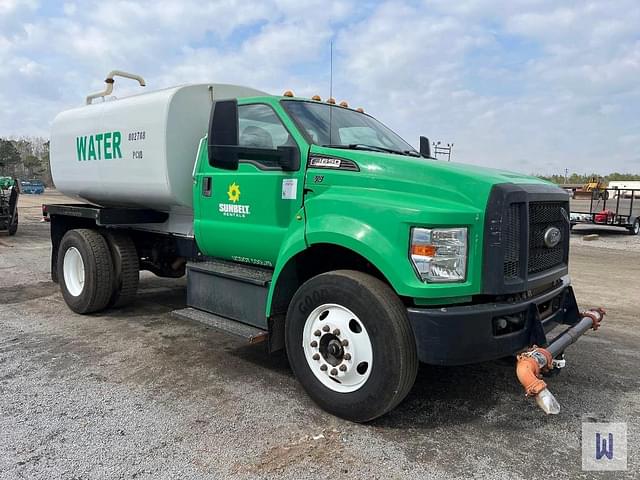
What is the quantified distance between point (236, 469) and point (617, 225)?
1870 centimetres

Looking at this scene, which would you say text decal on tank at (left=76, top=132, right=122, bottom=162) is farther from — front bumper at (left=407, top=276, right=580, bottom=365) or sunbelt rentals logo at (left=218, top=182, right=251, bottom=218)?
front bumper at (left=407, top=276, right=580, bottom=365)

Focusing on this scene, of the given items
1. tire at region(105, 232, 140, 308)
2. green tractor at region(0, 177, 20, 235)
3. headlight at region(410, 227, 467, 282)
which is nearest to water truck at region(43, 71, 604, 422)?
headlight at region(410, 227, 467, 282)

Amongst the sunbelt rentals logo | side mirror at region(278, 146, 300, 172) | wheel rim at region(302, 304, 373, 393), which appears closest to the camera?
wheel rim at region(302, 304, 373, 393)

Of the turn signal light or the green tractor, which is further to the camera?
the green tractor

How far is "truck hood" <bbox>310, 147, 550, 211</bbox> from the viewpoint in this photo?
328cm

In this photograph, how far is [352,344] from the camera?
3.44 meters

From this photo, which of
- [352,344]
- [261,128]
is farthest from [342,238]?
[261,128]

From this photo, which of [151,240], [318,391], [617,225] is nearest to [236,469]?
[318,391]

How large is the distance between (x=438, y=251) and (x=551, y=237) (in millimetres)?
1094

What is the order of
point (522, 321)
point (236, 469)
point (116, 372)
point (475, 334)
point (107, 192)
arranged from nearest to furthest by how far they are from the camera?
point (236, 469), point (475, 334), point (522, 321), point (116, 372), point (107, 192)

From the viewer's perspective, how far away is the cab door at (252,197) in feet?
13.6

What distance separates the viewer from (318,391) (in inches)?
143

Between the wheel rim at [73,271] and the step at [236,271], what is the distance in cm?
230

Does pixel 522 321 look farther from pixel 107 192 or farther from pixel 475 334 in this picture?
pixel 107 192
